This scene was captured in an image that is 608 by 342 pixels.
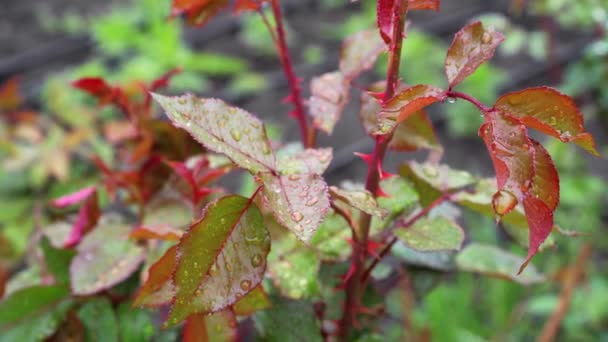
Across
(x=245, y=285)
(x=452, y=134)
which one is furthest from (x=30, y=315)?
(x=452, y=134)

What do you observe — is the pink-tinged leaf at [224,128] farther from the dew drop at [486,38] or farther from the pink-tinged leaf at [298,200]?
the dew drop at [486,38]

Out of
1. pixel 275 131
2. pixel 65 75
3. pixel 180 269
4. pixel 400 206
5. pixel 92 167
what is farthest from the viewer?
pixel 65 75

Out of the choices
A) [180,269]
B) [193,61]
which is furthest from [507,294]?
[193,61]

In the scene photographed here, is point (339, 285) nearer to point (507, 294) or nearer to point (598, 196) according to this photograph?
point (507, 294)

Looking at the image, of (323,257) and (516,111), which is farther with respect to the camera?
(323,257)

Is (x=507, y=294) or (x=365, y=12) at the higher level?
(x=507, y=294)

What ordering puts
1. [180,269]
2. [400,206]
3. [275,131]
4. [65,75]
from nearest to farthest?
[180,269] < [400,206] < [275,131] < [65,75]

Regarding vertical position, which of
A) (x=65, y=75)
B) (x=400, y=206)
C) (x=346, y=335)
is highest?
(x=400, y=206)
